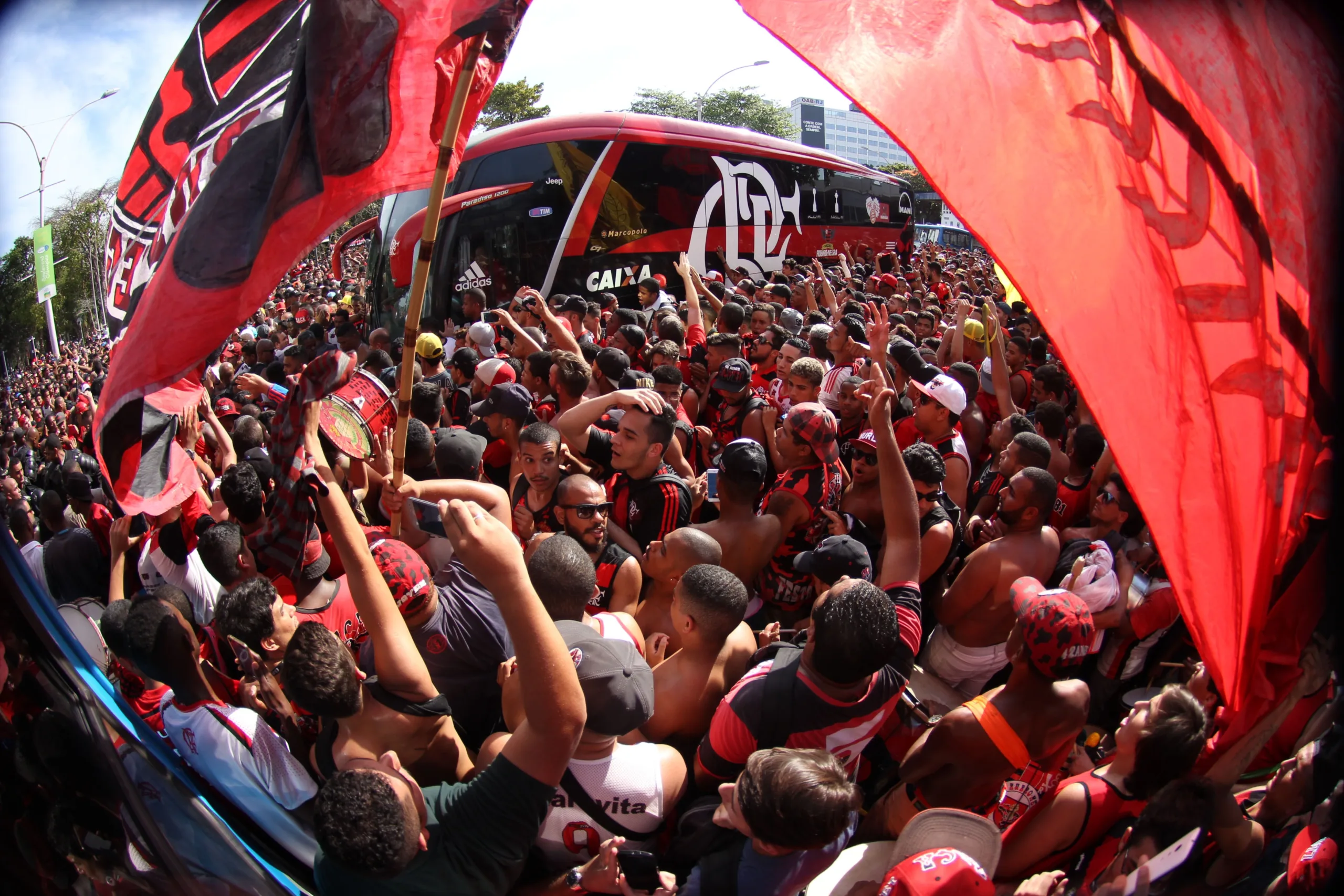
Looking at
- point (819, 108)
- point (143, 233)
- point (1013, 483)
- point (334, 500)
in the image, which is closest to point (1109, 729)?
point (1013, 483)

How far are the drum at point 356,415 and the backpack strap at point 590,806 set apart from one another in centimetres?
161

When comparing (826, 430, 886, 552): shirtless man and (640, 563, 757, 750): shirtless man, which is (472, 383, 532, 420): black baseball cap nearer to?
(826, 430, 886, 552): shirtless man

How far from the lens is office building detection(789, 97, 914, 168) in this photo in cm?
6069

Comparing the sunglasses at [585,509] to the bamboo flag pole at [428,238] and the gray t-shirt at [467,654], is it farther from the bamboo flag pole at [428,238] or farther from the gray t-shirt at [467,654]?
the bamboo flag pole at [428,238]

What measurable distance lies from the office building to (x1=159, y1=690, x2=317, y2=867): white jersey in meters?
62.0

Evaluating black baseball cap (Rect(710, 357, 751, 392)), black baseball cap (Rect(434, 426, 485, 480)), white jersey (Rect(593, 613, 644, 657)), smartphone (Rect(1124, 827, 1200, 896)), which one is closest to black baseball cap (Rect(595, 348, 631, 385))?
black baseball cap (Rect(710, 357, 751, 392))

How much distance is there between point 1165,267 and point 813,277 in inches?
444

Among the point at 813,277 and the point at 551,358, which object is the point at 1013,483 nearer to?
the point at 551,358

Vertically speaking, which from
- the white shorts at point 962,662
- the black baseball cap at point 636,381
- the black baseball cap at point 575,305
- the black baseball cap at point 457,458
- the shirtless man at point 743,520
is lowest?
the white shorts at point 962,662

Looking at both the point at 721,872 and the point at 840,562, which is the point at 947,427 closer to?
the point at 840,562

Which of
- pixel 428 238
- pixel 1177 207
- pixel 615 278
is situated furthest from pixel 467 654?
pixel 615 278

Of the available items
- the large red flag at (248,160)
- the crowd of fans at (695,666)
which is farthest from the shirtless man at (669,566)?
the large red flag at (248,160)

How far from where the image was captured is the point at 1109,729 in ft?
10.8

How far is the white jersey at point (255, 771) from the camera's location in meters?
2.10
